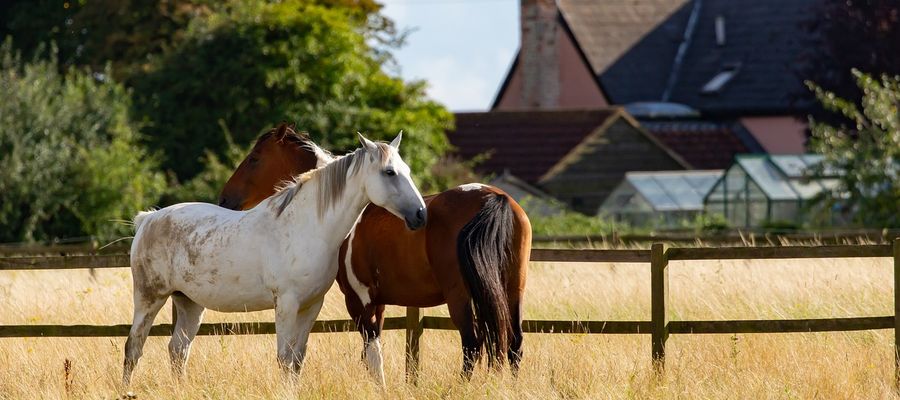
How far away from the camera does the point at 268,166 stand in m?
11.6

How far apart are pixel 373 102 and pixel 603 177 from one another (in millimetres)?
9712

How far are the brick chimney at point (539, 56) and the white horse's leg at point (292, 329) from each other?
143 feet

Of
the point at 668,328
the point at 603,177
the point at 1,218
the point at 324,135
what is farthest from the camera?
the point at 603,177

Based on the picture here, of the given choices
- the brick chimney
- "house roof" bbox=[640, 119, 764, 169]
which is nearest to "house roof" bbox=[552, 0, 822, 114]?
the brick chimney

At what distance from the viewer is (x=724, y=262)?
1705 centimetres

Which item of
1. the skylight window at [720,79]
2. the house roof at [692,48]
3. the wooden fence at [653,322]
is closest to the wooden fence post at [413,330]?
the wooden fence at [653,322]

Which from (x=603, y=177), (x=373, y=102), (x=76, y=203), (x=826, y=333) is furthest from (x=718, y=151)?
(x=826, y=333)

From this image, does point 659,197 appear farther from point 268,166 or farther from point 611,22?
point 268,166

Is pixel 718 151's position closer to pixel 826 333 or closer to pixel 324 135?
pixel 324 135

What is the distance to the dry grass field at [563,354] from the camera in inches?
380

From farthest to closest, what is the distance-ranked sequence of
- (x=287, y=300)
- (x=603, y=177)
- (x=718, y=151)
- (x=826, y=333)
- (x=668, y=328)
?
(x=718, y=151)
(x=603, y=177)
(x=826, y=333)
(x=668, y=328)
(x=287, y=300)

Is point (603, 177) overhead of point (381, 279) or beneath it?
beneath

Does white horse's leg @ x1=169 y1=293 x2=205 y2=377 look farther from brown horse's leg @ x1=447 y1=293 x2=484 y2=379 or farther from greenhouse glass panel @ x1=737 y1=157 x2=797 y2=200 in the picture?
greenhouse glass panel @ x1=737 y1=157 x2=797 y2=200

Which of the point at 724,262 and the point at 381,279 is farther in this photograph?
the point at 724,262
